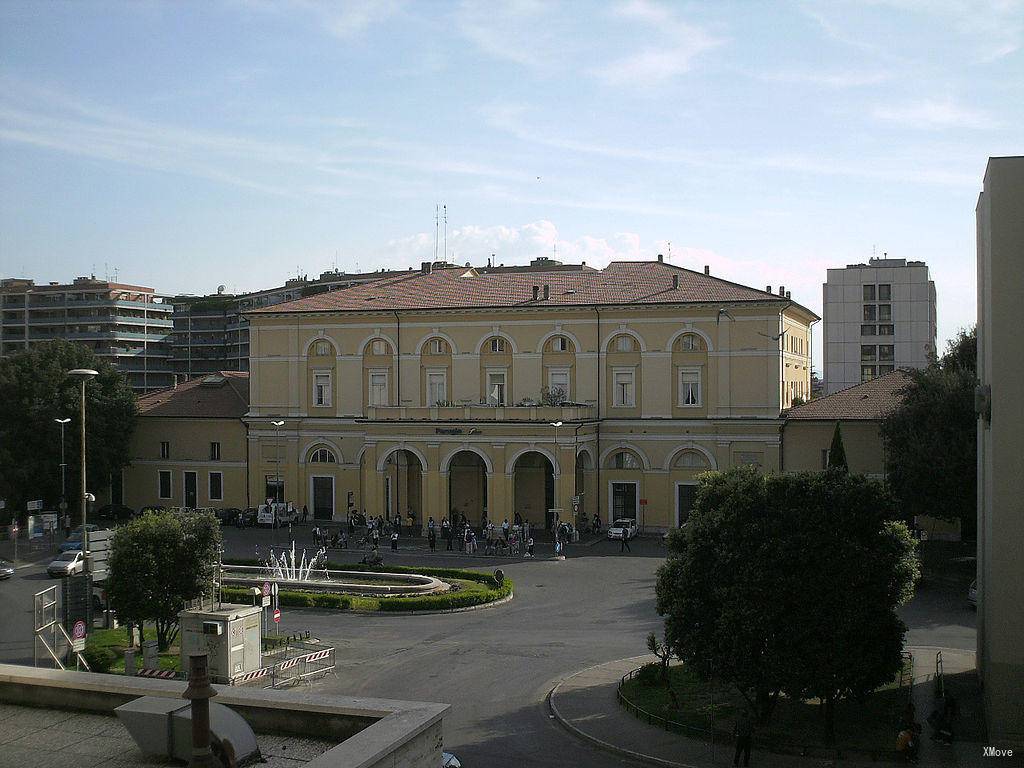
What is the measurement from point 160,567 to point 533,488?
28.8 metres

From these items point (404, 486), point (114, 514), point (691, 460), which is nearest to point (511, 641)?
point (691, 460)

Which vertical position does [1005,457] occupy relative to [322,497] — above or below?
above

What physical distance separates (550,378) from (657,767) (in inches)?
1401

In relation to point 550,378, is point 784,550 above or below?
below

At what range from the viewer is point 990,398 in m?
22.5

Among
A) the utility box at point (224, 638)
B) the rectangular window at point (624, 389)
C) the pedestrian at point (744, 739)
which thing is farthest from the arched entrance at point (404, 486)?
the pedestrian at point (744, 739)

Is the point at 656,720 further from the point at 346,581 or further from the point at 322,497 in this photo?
the point at 322,497

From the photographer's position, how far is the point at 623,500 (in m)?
54.4

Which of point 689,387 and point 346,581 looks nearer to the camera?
point 346,581

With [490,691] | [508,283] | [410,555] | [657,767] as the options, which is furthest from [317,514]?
[657,767]

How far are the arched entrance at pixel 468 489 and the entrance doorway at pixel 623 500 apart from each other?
7.21 metres

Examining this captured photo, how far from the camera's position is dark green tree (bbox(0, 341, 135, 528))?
55688 millimetres

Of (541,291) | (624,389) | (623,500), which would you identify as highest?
(541,291)

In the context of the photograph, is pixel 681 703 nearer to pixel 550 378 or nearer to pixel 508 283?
pixel 550 378
